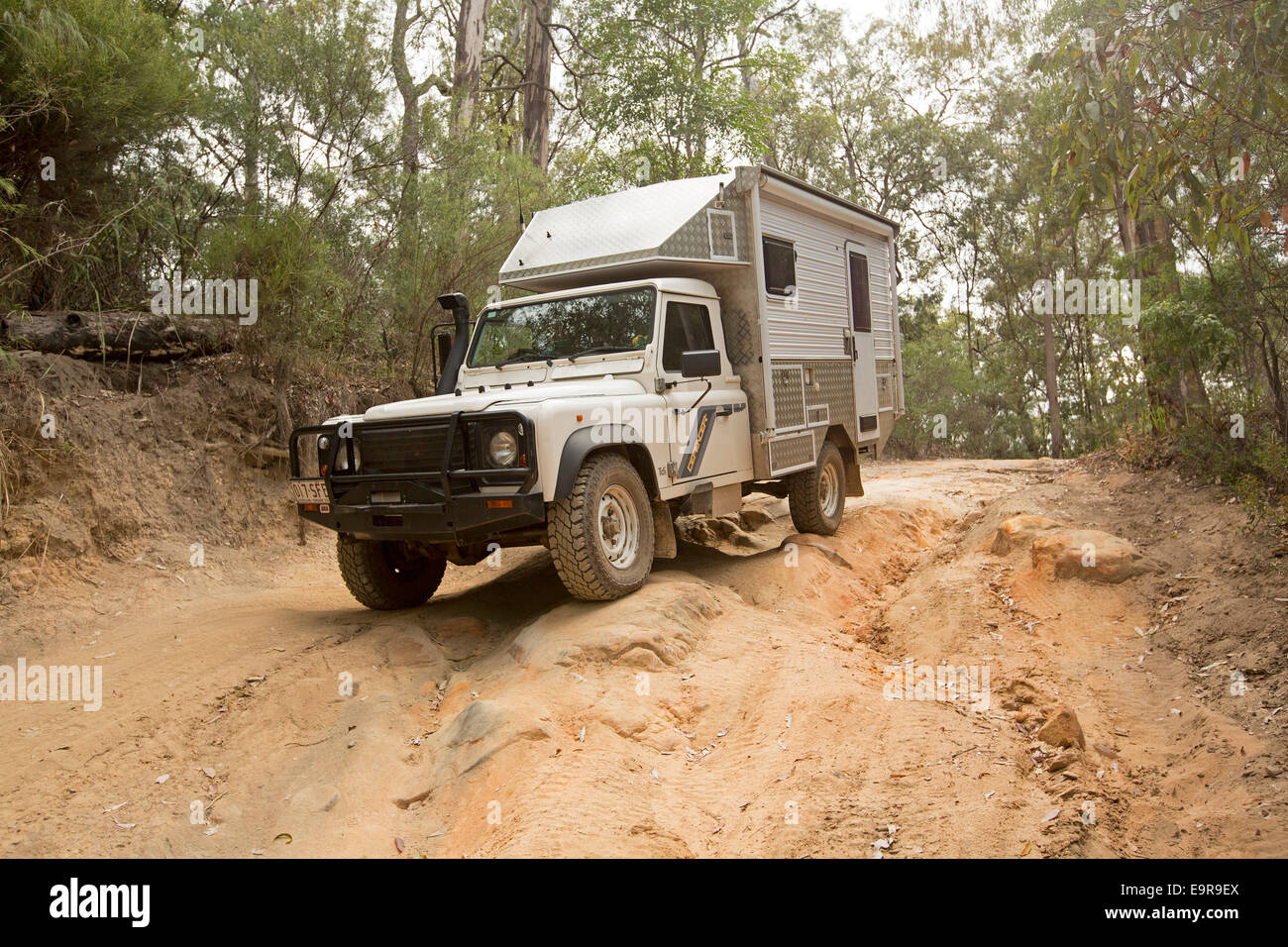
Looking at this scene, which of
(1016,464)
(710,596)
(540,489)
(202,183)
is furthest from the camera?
(1016,464)

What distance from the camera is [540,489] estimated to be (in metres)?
5.65

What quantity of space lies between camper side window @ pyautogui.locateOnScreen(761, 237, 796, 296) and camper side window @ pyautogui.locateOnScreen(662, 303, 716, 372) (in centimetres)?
75

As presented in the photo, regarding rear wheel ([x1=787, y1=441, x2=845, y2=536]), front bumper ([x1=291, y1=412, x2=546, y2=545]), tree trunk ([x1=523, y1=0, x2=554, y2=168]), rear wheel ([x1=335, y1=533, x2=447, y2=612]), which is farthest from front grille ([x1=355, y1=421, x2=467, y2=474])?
tree trunk ([x1=523, y1=0, x2=554, y2=168])

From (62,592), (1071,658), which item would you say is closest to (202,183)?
(62,592)

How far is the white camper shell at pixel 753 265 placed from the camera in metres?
7.45

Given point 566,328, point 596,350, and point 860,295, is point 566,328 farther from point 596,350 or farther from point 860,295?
point 860,295

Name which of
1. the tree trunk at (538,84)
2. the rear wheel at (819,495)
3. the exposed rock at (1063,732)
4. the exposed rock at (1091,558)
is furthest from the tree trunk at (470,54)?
the exposed rock at (1063,732)

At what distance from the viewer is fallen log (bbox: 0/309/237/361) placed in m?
8.38

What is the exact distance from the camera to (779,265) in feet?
27.0

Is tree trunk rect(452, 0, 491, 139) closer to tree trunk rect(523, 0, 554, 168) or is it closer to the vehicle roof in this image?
tree trunk rect(523, 0, 554, 168)

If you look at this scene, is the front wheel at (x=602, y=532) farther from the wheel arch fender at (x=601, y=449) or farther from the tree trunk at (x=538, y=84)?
the tree trunk at (x=538, y=84)

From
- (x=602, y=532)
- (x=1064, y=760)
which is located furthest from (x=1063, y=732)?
(x=602, y=532)

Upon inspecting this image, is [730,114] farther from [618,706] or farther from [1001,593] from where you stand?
[618,706]

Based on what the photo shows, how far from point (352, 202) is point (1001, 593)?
31.9 ft
